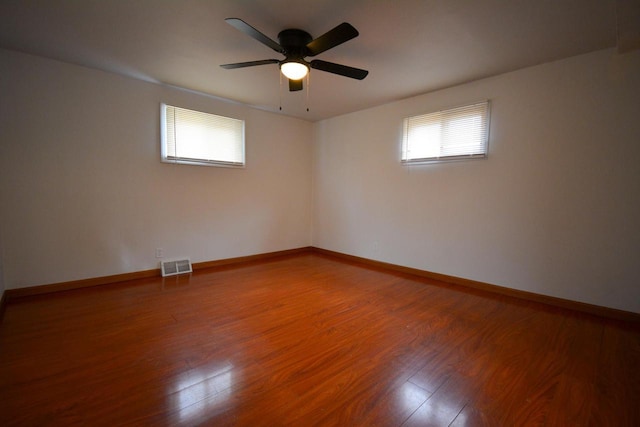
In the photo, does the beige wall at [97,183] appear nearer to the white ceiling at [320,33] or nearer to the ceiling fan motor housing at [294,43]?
the white ceiling at [320,33]

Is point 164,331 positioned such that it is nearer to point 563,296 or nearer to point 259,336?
point 259,336

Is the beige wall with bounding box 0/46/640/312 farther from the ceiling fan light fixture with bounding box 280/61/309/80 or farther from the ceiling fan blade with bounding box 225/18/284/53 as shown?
the ceiling fan blade with bounding box 225/18/284/53

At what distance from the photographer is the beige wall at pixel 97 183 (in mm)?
2740

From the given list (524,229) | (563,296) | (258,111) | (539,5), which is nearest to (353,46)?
(539,5)

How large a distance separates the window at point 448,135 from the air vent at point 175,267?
3.59m

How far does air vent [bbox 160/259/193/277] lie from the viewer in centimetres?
360

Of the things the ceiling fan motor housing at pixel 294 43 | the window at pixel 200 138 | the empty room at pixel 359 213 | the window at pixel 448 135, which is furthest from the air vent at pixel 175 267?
the window at pixel 448 135

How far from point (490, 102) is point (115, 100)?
4584mm

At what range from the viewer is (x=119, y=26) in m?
2.23

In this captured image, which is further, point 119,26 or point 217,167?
point 217,167

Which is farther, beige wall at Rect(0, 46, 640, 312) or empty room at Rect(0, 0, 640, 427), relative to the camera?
beige wall at Rect(0, 46, 640, 312)

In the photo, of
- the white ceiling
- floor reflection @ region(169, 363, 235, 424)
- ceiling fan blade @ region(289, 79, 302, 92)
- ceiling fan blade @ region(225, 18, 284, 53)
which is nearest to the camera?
floor reflection @ region(169, 363, 235, 424)

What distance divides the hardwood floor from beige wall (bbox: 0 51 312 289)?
1.74 ft

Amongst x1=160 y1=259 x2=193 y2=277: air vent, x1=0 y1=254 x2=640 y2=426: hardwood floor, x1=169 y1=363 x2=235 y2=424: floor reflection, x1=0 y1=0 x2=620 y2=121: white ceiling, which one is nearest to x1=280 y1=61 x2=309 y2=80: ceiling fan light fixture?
x1=0 y1=0 x2=620 y2=121: white ceiling
